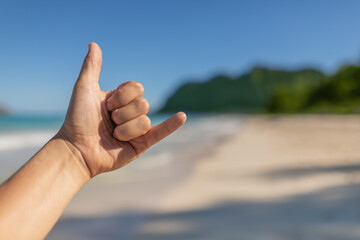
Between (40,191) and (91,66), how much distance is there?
789mm

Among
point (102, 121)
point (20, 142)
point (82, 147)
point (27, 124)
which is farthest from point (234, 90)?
point (82, 147)

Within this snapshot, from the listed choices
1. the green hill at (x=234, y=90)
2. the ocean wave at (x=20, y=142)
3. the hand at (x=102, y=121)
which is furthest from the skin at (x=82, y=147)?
the green hill at (x=234, y=90)

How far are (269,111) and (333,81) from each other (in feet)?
81.8

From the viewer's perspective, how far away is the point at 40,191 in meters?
1.47

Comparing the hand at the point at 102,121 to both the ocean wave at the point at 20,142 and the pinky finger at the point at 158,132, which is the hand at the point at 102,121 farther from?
the ocean wave at the point at 20,142

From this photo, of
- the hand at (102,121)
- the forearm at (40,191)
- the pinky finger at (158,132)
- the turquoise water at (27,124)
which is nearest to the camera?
the forearm at (40,191)

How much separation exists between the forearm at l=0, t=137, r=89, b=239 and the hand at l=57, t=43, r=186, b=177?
0.08 meters

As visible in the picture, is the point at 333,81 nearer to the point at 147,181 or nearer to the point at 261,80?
the point at 147,181

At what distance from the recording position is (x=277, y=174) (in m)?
5.55

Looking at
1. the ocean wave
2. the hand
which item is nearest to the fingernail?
the hand

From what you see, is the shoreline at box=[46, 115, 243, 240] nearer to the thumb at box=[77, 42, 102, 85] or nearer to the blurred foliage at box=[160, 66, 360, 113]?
the thumb at box=[77, 42, 102, 85]

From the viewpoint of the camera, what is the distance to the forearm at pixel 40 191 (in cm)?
134

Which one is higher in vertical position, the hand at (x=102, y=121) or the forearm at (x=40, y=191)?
the hand at (x=102, y=121)

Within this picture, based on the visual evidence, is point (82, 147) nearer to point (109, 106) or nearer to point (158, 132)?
point (109, 106)
